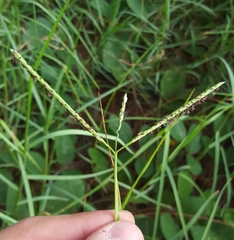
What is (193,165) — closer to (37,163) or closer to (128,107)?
(128,107)

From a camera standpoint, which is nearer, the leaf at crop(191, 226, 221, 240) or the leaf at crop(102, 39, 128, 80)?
the leaf at crop(191, 226, 221, 240)

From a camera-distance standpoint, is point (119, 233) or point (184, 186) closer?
point (119, 233)

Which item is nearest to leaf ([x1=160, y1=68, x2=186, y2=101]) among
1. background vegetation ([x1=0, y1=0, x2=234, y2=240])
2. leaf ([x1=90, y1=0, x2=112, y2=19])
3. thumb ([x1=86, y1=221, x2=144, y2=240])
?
background vegetation ([x1=0, y1=0, x2=234, y2=240])

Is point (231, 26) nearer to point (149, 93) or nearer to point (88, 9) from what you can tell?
point (149, 93)

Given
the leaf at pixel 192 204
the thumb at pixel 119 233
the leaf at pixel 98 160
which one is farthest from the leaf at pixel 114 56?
the thumb at pixel 119 233

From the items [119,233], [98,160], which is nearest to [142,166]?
[98,160]

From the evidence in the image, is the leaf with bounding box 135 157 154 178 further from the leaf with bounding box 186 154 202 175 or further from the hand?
the hand

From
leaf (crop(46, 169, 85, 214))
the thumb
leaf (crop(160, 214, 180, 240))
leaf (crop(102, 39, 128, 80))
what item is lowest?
leaf (crop(160, 214, 180, 240))
